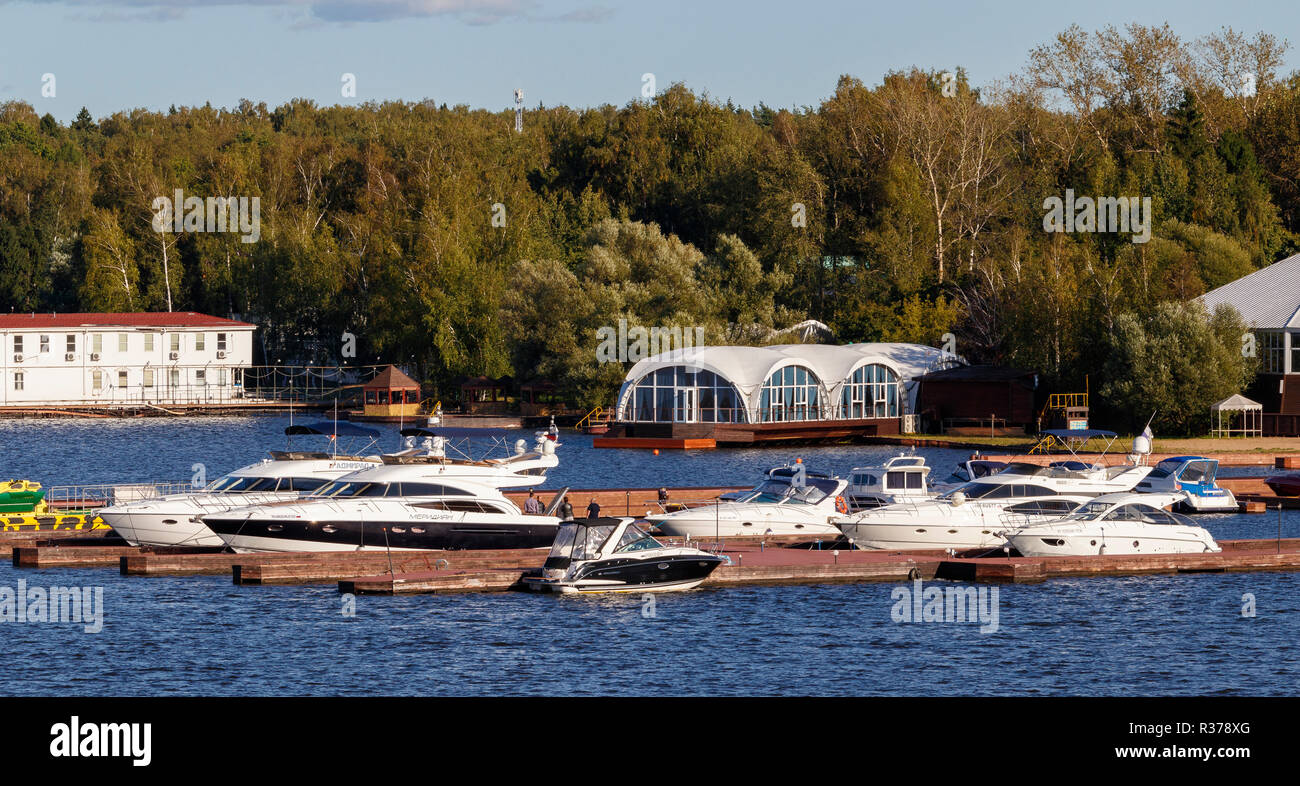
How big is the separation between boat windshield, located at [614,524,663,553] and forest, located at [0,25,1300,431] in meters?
49.8

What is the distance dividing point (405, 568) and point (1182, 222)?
3277 inches

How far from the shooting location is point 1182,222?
109875 millimetres

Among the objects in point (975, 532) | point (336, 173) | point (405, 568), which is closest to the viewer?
point (405, 568)

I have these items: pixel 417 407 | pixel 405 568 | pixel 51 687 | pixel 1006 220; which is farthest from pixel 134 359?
pixel 51 687

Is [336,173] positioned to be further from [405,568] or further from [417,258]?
[405,568]

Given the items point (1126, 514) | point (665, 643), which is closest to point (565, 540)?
point (665, 643)

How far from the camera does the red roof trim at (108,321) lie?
118688mm

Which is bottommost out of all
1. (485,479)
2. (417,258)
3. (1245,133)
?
(485,479)

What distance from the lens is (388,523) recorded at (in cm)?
4300

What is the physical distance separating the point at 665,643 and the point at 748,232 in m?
95.7

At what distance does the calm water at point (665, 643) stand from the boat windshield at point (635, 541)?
1.39 m

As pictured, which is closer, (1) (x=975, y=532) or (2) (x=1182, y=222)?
(1) (x=975, y=532)

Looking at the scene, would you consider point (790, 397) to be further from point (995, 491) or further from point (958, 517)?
point (958, 517)

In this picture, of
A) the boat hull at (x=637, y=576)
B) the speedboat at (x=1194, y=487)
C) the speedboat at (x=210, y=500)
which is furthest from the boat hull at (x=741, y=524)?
the speedboat at (x=1194, y=487)
